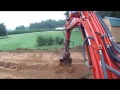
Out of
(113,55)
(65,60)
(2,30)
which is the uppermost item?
(2,30)

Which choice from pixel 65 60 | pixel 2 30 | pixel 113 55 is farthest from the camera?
pixel 2 30

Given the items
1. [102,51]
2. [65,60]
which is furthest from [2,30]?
[102,51]

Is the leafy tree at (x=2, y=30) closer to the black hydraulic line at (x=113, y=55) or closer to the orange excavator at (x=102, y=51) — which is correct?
the orange excavator at (x=102, y=51)

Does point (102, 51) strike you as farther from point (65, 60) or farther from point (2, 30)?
point (2, 30)

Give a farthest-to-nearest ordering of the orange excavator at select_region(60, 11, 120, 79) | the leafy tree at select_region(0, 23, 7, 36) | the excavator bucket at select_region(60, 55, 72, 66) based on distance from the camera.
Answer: the leafy tree at select_region(0, 23, 7, 36) → the excavator bucket at select_region(60, 55, 72, 66) → the orange excavator at select_region(60, 11, 120, 79)

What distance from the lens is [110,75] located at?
3111 mm

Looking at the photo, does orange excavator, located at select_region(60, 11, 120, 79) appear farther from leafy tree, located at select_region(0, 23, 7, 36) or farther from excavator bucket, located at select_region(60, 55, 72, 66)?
leafy tree, located at select_region(0, 23, 7, 36)

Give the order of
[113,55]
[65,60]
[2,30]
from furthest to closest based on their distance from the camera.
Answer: [2,30]
[65,60]
[113,55]

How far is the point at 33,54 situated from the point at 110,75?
9.04 m

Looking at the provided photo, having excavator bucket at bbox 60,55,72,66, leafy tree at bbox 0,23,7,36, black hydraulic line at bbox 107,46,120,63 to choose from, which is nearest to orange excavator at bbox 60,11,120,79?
black hydraulic line at bbox 107,46,120,63

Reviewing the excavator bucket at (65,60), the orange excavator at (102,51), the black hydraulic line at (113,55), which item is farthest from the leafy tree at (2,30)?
the black hydraulic line at (113,55)
